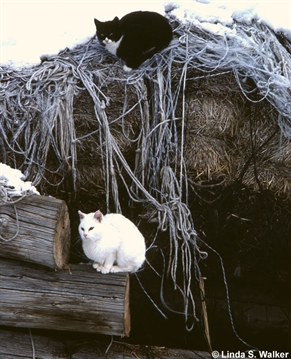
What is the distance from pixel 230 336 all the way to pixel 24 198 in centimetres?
243

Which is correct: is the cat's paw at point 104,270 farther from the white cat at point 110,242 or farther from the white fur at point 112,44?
the white fur at point 112,44

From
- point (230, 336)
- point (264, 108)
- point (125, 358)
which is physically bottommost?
point (230, 336)

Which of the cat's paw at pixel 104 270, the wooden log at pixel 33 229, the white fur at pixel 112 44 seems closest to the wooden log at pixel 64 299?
the cat's paw at pixel 104 270

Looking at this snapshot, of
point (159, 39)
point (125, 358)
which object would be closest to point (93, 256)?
point (125, 358)

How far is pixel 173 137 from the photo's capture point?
4.07 metres

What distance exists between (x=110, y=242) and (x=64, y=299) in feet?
1.68

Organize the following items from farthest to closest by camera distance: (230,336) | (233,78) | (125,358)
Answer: (230,336), (233,78), (125,358)

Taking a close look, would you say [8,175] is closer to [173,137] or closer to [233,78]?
[173,137]

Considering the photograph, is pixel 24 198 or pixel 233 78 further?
pixel 233 78

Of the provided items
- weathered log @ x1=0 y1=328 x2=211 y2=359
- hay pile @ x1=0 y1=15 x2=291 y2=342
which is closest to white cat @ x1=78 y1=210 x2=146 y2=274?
hay pile @ x1=0 y1=15 x2=291 y2=342

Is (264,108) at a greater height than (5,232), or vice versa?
(264,108)

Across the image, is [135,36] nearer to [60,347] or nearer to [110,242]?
[110,242]

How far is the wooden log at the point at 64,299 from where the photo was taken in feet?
11.5

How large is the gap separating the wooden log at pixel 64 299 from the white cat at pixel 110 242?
0.30 ft
